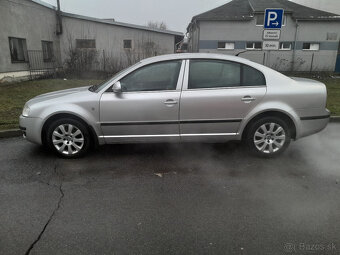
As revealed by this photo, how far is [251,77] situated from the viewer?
4.55 m

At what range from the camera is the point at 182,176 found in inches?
157

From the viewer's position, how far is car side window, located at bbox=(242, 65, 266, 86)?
4.54 metres

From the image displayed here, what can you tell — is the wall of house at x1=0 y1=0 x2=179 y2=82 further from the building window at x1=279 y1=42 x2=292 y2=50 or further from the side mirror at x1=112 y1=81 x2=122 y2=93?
the side mirror at x1=112 y1=81 x2=122 y2=93

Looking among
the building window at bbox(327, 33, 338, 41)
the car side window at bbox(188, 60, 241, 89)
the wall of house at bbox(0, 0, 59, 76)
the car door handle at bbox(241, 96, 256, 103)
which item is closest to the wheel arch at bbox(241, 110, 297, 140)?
the car door handle at bbox(241, 96, 256, 103)

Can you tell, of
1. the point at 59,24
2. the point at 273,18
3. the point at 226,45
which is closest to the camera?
the point at 273,18

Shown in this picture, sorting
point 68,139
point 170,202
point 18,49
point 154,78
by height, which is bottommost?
point 170,202

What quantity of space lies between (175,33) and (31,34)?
845cm

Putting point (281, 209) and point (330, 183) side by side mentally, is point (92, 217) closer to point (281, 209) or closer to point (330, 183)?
point (281, 209)

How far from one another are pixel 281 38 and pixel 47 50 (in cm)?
1631

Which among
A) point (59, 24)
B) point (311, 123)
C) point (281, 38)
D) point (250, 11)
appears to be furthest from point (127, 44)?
point (311, 123)

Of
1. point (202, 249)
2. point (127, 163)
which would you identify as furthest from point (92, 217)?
point (127, 163)

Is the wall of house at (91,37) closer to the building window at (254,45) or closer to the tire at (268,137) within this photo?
the building window at (254,45)

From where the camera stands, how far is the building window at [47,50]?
16.3 m

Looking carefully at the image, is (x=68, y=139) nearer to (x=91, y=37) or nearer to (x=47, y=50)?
(x=47, y=50)
